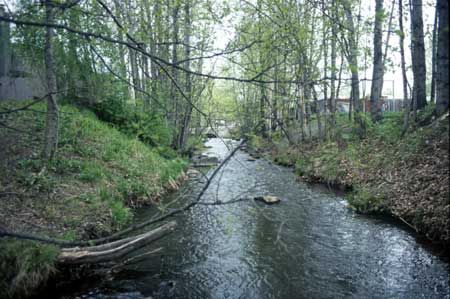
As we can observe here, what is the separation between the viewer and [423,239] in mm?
6520

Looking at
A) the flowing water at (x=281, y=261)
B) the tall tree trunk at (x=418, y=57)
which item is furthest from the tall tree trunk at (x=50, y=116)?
the tall tree trunk at (x=418, y=57)

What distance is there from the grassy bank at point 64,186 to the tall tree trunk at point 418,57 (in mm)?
9694

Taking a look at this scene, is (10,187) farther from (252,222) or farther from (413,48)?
(413,48)

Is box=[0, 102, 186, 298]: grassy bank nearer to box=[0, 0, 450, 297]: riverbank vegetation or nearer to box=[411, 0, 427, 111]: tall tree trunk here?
box=[0, 0, 450, 297]: riverbank vegetation

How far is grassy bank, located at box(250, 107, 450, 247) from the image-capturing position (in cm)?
650

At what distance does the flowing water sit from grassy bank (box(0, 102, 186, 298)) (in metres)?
0.74

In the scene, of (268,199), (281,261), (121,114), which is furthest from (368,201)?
(121,114)

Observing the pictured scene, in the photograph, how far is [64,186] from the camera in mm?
7457

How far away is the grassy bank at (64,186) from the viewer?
4684 millimetres

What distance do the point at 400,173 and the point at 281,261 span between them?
4.86 meters

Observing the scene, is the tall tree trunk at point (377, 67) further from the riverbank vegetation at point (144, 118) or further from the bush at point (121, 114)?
the bush at point (121, 114)

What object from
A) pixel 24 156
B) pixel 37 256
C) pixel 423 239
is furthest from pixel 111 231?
pixel 423 239

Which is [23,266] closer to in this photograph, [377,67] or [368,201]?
[368,201]

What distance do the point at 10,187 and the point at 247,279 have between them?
503 centimetres
